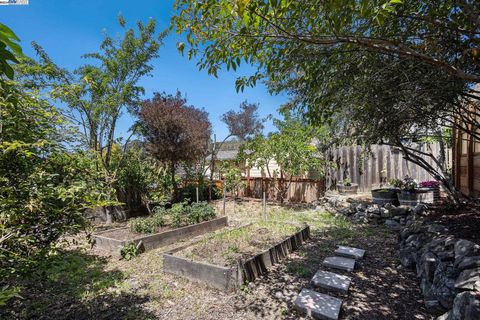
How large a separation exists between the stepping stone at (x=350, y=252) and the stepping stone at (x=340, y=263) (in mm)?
206

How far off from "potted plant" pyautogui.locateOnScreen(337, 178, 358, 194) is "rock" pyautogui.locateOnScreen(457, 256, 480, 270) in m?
7.13

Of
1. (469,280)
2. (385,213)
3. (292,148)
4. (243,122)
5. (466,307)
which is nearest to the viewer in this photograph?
(466,307)

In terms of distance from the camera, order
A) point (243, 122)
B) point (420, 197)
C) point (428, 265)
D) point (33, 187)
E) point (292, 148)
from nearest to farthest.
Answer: point (33, 187), point (428, 265), point (420, 197), point (292, 148), point (243, 122)

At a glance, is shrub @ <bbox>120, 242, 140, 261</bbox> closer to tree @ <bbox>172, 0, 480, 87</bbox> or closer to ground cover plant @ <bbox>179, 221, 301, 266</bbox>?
ground cover plant @ <bbox>179, 221, 301, 266</bbox>

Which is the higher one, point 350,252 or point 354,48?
point 354,48

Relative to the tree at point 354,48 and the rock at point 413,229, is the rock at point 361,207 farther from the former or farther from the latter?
the tree at point 354,48

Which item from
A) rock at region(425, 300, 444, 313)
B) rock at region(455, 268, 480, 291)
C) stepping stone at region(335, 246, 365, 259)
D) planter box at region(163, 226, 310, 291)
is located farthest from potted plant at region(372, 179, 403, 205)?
rock at region(455, 268, 480, 291)

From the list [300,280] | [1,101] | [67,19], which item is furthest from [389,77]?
[67,19]

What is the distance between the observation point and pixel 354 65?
3.05 metres

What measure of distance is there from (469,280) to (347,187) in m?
7.55

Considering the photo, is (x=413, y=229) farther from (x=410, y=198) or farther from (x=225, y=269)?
(x=225, y=269)

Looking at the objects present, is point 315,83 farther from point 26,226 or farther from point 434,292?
point 26,226

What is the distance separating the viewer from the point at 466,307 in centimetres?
190

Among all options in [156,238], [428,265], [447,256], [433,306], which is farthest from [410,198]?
[156,238]
